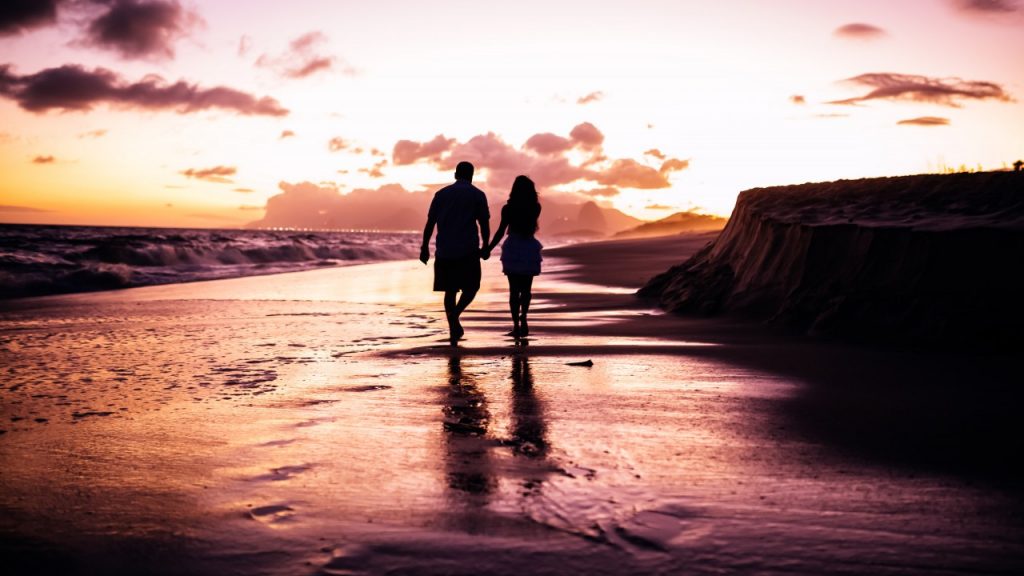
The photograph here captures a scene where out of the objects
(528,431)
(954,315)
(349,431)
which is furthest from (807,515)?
(954,315)

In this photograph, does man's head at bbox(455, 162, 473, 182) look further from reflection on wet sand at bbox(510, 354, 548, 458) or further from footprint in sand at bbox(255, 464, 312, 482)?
footprint in sand at bbox(255, 464, 312, 482)

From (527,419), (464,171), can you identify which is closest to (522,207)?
(464,171)

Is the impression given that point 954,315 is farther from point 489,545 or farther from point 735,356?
point 489,545

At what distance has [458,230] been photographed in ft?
25.0

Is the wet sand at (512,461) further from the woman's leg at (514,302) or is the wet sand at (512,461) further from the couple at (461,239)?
the couple at (461,239)

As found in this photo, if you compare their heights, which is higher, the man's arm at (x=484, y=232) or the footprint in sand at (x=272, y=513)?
the man's arm at (x=484, y=232)

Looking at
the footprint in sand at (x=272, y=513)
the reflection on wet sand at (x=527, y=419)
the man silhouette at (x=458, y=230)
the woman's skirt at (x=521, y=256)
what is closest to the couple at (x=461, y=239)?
the man silhouette at (x=458, y=230)

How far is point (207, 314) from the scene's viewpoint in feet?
→ 32.9

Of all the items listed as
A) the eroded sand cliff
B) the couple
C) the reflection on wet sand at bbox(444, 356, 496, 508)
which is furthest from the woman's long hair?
the reflection on wet sand at bbox(444, 356, 496, 508)

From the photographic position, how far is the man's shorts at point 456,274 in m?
7.68

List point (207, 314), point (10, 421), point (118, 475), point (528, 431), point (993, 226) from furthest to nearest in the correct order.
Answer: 1. point (207, 314)
2. point (993, 226)
3. point (10, 421)
4. point (528, 431)
5. point (118, 475)

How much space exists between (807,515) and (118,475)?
2747 mm

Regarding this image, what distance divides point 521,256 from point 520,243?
0.56ft

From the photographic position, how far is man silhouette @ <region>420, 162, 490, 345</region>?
300 inches
